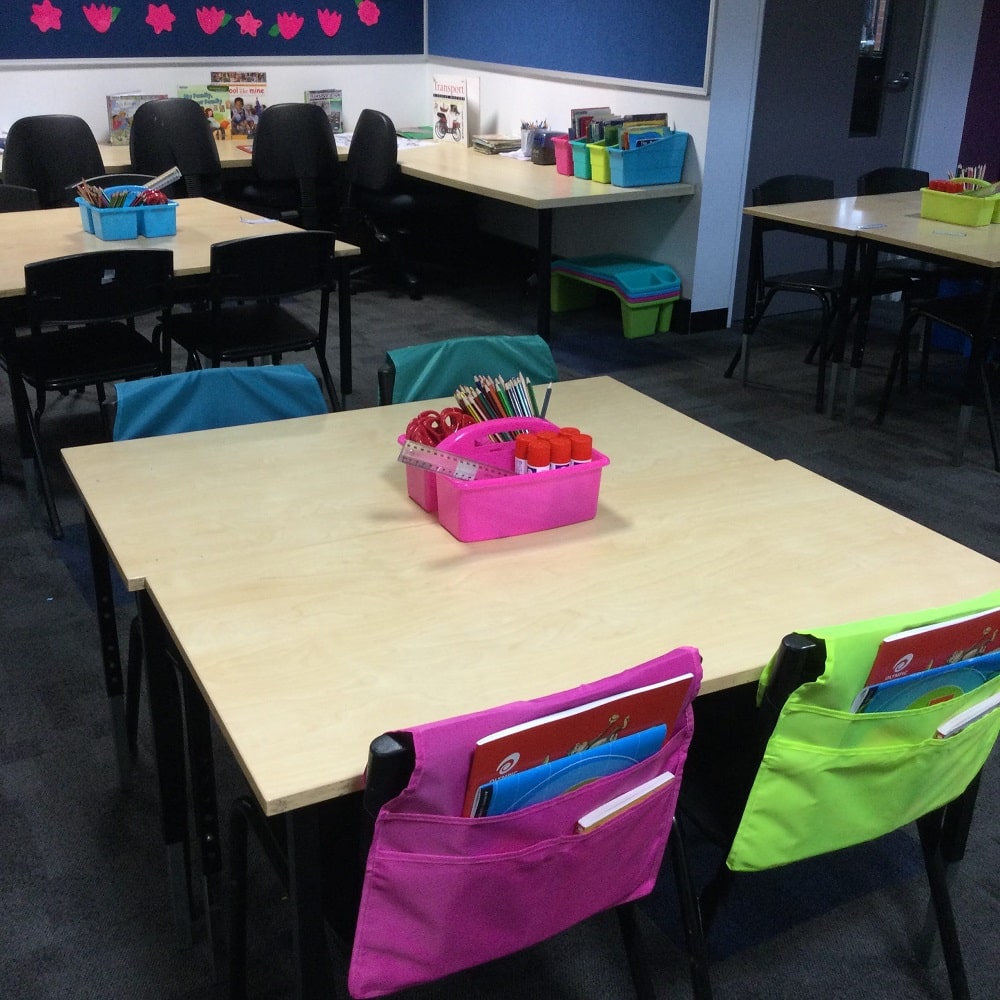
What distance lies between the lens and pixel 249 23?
5973 millimetres

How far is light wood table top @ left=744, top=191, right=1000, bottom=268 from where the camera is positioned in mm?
3596

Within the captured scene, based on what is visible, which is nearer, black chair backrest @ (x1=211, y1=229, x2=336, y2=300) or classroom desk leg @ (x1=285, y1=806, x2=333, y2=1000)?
classroom desk leg @ (x1=285, y1=806, x2=333, y2=1000)

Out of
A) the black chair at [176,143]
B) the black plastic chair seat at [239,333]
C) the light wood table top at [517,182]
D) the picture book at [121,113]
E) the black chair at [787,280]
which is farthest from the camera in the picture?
the picture book at [121,113]

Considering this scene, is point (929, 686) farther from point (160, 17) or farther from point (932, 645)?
point (160, 17)

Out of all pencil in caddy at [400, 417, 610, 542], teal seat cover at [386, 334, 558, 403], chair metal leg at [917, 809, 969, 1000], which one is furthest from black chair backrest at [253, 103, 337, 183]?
chair metal leg at [917, 809, 969, 1000]

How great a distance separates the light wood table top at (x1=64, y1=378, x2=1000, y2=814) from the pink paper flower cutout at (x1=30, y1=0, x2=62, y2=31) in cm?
445

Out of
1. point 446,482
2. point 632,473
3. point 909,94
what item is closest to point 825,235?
point 909,94

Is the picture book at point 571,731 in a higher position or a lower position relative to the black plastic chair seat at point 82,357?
higher

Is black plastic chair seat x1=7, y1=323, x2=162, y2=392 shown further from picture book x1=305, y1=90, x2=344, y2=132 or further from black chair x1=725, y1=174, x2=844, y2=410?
picture book x1=305, y1=90, x2=344, y2=132

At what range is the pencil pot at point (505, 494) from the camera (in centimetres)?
163

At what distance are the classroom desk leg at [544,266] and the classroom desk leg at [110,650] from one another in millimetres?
2949

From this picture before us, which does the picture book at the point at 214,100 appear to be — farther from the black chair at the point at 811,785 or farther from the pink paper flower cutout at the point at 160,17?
the black chair at the point at 811,785

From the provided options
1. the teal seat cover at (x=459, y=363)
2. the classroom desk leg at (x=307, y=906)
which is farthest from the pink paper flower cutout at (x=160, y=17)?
the classroom desk leg at (x=307, y=906)

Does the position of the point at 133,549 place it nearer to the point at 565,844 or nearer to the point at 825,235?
the point at 565,844
